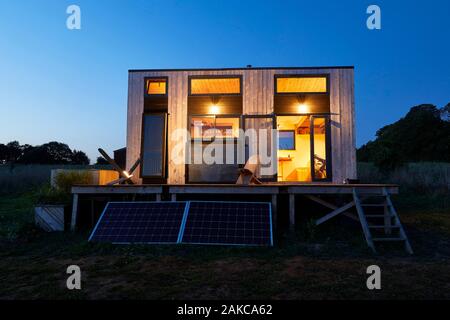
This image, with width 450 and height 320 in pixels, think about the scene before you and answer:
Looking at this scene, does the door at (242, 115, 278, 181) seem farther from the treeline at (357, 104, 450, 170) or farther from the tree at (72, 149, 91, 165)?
the tree at (72, 149, 91, 165)

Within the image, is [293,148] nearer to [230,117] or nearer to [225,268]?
[230,117]

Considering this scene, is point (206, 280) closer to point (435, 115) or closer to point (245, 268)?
point (245, 268)

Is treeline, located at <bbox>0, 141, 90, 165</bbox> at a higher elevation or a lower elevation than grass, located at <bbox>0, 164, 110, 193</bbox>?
higher

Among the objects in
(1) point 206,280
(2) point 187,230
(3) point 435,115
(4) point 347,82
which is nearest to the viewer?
(1) point 206,280

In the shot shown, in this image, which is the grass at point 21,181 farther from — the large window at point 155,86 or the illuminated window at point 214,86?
the illuminated window at point 214,86

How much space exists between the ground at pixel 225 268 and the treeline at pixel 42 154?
55187 millimetres

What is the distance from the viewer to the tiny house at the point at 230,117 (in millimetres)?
7586

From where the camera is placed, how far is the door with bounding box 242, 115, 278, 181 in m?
7.68

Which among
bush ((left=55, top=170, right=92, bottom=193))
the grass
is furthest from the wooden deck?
the grass

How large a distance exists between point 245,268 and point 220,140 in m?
4.64

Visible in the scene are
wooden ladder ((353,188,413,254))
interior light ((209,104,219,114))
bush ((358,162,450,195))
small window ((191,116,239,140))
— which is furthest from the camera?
bush ((358,162,450,195))

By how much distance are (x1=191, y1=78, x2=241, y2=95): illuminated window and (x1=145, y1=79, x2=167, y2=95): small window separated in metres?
0.83

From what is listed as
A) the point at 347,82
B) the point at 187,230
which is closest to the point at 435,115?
the point at 347,82

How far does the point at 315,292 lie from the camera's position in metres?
2.92
